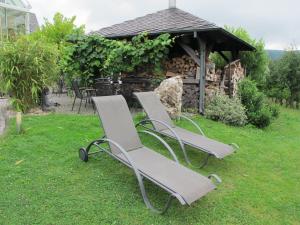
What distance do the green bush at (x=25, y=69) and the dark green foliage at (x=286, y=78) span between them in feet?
42.3

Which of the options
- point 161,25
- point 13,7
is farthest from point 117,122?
point 13,7

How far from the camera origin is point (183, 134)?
18.2 feet

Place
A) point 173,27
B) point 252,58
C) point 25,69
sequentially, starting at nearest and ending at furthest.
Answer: point 25,69
point 173,27
point 252,58

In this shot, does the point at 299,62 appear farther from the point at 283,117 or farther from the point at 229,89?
the point at 229,89

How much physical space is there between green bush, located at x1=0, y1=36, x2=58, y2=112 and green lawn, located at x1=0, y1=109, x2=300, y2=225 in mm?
1784

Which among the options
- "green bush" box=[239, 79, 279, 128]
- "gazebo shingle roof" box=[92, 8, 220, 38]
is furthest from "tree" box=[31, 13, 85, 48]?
"green bush" box=[239, 79, 279, 128]

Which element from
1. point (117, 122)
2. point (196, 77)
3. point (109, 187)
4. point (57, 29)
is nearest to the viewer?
point (109, 187)

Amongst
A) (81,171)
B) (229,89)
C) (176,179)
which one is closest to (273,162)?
(176,179)

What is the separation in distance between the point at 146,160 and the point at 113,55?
5.90 meters

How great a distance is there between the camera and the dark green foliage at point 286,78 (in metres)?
15.9

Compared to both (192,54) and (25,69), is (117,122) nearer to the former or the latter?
(25,69)

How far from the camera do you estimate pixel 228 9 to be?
11961 millimetres

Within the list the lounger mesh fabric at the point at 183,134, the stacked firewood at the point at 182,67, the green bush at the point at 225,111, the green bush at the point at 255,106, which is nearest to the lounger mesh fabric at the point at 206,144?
the lounger mesh fabric at the point at 183,134

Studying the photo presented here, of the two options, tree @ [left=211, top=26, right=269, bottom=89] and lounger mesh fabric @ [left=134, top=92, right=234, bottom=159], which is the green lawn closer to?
lounger mesh fabric @ [left=134, top=92, right=234, bottom=159]
